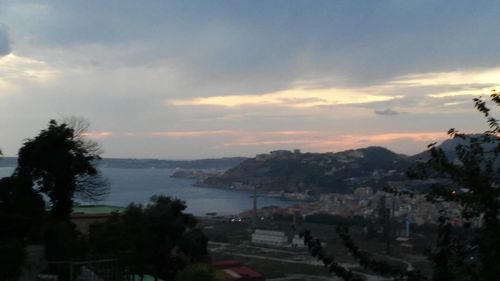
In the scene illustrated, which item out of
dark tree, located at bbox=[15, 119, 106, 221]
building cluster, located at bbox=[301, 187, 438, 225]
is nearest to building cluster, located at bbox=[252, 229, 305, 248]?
building cluster, located at bbox=[301, 187, 438, 225]

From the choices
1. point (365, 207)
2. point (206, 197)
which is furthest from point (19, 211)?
point (206, 197)

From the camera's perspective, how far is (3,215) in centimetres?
909

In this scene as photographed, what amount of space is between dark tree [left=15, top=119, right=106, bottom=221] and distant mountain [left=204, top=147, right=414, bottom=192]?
2463 inches

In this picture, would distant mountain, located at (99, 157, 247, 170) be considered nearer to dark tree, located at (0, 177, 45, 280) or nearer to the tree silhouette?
dark tree, located at (0, 177, 45, 280)

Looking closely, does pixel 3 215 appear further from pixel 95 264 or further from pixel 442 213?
pixel 442 213

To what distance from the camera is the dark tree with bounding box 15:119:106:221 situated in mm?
10703

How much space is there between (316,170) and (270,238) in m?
49.0

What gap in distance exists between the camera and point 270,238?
127 feet

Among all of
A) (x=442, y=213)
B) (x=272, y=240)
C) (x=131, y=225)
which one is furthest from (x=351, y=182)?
(x=442, y=213)

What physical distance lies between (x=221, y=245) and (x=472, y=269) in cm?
3307

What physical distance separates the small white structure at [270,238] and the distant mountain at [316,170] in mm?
33657

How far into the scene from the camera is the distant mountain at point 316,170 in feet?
259

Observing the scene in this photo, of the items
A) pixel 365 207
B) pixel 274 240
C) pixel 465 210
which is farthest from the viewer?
pixel 365 207

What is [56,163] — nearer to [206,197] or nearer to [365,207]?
[365,207]
